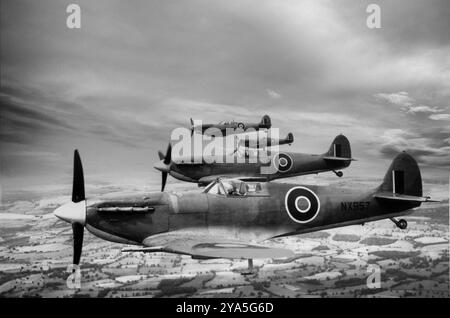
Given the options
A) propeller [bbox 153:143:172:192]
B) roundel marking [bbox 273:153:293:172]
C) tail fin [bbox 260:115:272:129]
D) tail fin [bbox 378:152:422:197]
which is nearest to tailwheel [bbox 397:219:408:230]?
tail fin [bbox 378:152:422:197]

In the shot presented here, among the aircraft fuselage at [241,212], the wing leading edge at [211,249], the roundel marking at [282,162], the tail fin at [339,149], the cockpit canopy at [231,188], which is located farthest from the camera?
the tail fin at [339,149]

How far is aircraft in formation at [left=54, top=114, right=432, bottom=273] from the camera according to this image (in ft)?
21.6

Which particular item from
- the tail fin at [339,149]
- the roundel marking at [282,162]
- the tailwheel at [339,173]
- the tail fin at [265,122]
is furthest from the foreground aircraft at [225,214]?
the tail fin at [265,122]

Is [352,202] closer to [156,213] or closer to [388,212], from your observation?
[388,212]

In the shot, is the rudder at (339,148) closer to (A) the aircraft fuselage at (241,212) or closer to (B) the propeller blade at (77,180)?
(A) the aircraft fuselage at (241,212)

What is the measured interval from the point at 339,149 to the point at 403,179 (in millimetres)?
4803

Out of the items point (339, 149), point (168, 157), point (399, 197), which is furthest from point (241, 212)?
point (339, 149)

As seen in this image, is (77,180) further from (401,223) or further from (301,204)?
(401,223)

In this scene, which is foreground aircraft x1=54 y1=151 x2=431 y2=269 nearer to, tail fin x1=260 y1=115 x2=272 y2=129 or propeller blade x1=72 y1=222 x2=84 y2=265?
propeller blade x1=72 y1=222 x2=84 y2=265

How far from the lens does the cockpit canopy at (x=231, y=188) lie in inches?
291

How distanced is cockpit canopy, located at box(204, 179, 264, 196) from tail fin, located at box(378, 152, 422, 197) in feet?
11.5

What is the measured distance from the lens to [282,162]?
12.9 meters

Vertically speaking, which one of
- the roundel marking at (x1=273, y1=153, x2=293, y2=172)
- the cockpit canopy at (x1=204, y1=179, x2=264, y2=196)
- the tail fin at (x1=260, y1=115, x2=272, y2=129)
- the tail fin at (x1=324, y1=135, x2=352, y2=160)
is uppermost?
the tail fin at (x1=260, y1=115, x2=272, y2=129)

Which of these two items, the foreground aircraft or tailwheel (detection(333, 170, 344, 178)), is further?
tailwheel (detection(333, 170, 344, 178))
